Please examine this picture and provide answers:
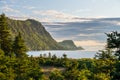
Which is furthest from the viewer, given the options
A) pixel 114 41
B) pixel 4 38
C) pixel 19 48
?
pixel 4 38

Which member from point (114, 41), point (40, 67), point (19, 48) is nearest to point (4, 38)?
point (19, 48)

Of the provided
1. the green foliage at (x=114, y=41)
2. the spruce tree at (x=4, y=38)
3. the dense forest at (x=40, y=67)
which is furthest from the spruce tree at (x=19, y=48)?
the green foliage at (x=114, y=41)

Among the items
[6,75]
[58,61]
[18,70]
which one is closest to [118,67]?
[6,75]

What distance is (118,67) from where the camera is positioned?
23.7 metres

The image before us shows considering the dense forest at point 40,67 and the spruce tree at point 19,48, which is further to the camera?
the spruce tree at point 19,48

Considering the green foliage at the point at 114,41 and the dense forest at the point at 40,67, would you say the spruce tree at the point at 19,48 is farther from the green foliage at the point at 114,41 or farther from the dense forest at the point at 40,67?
the green foliage at the point at 114,41

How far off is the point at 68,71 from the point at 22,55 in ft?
62.3

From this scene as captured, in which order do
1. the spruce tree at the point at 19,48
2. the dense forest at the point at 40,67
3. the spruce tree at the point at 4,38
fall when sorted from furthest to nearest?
the spruce tree at the point at 4,38 < the spruce tree at the point at 19,48 < the dense forest at the point at 40,67

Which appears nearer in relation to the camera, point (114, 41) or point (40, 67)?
point (114, 41)

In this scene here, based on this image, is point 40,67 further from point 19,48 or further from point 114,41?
point 114,41

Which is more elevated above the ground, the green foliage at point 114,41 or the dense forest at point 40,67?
the green foliage at point 114,41

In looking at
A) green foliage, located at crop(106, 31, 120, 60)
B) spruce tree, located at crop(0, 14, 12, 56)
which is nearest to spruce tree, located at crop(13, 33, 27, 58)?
spruce tree, located at crop(0, 14, 12, 56)

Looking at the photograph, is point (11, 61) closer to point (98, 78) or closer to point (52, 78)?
point (52, 78)

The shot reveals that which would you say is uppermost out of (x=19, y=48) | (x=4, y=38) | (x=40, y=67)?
(x=4, y=38)
